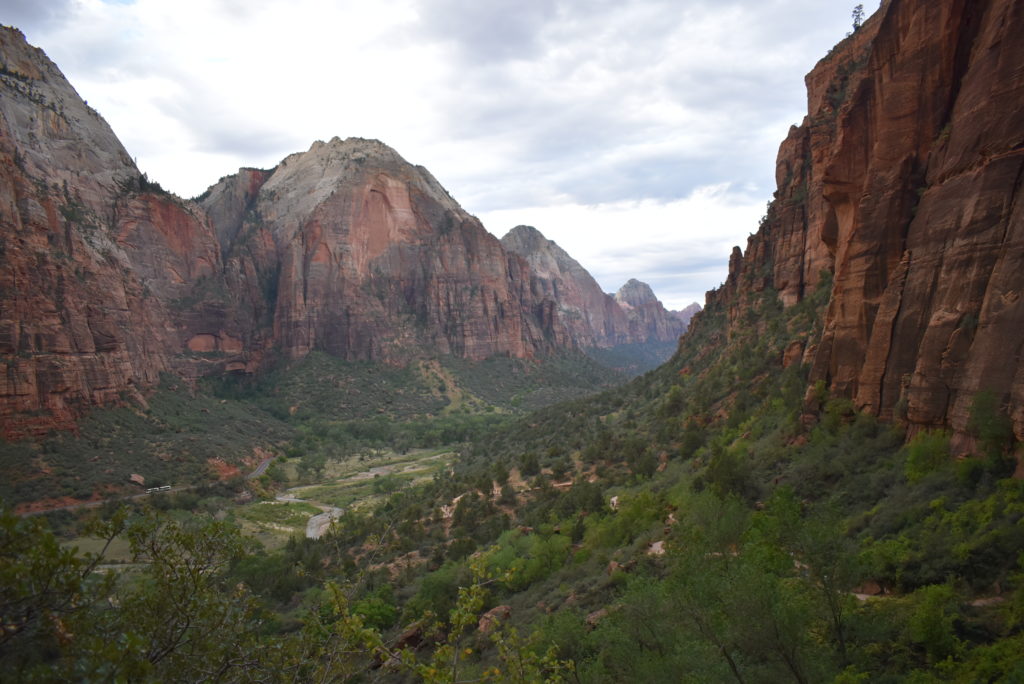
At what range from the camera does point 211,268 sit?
3533 inches

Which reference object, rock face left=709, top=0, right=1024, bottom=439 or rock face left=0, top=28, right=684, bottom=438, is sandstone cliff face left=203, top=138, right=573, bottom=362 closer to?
rock face left=0, top=28, right=684, bottom=438

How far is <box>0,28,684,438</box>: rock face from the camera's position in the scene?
43.6 m

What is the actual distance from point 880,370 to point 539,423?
4414cm

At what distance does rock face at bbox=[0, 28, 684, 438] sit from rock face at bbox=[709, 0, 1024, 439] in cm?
5223

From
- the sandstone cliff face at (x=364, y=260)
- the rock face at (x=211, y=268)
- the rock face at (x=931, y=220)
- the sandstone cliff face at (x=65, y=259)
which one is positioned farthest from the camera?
the sandstone cliff face at (x=364, y=260)

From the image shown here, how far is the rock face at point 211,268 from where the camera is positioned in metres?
43.6

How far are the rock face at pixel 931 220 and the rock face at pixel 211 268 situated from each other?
5223cm

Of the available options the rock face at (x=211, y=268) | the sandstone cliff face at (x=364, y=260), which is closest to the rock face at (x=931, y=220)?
the rock face at (x=211, y=268)

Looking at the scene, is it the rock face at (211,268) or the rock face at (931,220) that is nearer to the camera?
the rock face at (931,220)

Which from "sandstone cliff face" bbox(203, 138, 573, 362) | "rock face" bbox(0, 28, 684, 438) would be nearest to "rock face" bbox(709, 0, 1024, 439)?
"rock face" bbox(0, 28, 684, 438)

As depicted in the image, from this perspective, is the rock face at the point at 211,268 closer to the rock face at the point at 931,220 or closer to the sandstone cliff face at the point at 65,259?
the sandstone cliff face at the point at 65,259

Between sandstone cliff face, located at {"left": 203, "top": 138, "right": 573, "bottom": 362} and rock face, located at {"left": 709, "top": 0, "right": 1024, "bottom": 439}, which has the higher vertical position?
sandstone cliff face, located at {"left": 203, "top": 138, "right": 573, "bottom": 362}

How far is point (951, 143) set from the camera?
1482 centimetres

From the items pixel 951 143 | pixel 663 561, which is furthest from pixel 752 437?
pixel 951 143
